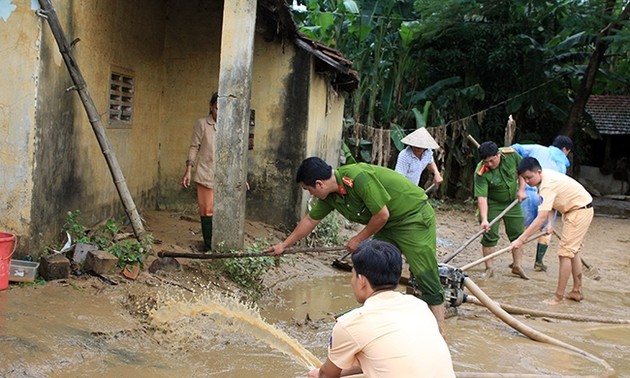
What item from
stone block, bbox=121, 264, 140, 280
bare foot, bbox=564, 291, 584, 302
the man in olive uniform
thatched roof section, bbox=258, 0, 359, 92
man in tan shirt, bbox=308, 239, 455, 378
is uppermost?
thatched roof section, bbox=258, 0, 359, 92

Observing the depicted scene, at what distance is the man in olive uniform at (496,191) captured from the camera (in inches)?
339

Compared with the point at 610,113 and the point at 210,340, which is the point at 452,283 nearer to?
the point at 210,340

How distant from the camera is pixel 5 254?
5.70m

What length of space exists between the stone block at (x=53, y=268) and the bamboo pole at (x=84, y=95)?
114 cm

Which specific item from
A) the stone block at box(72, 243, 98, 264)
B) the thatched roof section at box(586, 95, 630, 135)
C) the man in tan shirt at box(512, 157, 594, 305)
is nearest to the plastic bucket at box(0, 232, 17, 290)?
the stone block at box(72, 243, 98, 264)

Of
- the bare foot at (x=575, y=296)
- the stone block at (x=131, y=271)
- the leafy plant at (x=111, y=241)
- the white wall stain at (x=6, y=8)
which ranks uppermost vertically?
the white wall stain at (x=6, y=8)

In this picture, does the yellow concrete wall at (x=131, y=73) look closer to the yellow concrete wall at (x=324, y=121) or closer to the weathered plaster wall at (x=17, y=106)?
the weathered plaster wall at (x=17, y=106)

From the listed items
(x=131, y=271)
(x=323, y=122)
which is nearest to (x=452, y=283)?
(x=131, y=271)

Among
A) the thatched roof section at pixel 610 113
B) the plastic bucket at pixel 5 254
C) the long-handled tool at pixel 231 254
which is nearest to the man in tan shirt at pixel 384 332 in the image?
the long-handled tool at pixel 231 254

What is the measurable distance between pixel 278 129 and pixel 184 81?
1.58 meters

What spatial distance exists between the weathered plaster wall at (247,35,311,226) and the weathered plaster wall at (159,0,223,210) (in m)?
0.72

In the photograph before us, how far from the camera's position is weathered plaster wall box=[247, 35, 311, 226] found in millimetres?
9617

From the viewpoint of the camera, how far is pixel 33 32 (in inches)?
241

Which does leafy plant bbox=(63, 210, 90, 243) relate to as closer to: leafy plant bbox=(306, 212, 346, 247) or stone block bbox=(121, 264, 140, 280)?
stone block bbox=(121, 264, 140, 280)
